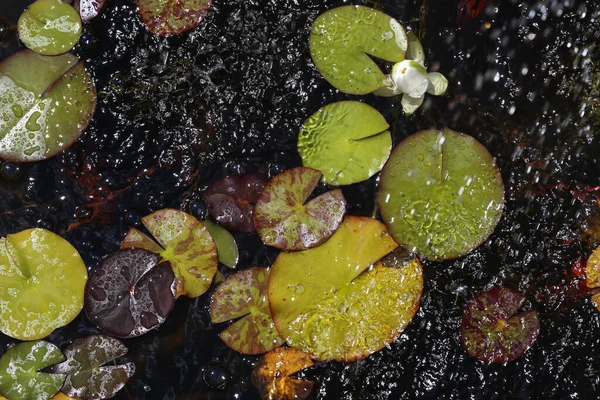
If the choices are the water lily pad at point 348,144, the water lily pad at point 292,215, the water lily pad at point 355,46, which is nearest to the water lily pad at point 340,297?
the water lily pad at point 292,215

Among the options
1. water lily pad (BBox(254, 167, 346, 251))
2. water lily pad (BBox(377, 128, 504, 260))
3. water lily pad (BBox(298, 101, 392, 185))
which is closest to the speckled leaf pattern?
water lily pad (BBox(254, 167, 346, 251))

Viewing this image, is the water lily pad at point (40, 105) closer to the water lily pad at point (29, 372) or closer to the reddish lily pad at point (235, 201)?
the reddish lily pad at point (235, 201)

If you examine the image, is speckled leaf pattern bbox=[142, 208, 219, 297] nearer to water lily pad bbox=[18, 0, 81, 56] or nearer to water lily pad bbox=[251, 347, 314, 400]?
water lily pad bbox=[251, 347, 314, 400]

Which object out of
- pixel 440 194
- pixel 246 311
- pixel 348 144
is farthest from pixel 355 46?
pixel 246 311

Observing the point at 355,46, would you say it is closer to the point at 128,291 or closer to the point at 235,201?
the point at 235,201

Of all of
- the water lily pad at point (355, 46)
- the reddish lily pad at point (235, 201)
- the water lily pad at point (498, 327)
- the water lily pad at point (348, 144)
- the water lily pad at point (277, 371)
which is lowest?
the water lily pad at point (277, 371)

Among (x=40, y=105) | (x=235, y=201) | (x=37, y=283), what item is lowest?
(x=37, y=283)
